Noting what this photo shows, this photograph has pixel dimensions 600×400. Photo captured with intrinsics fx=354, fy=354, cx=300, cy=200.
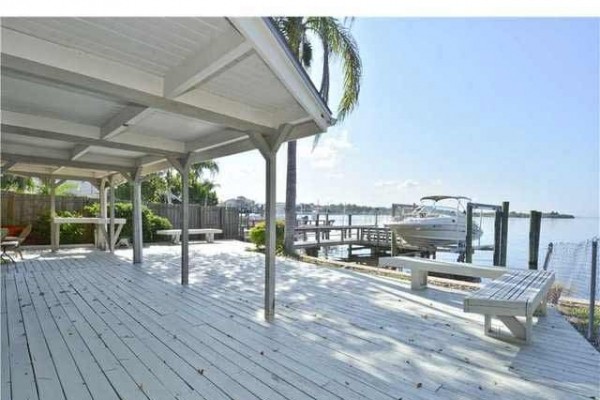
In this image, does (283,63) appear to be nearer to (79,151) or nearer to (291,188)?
(79,151)

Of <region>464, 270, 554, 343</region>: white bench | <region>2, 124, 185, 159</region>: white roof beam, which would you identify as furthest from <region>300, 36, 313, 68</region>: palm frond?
<region>464, 270, 554, 343</region>: white bench

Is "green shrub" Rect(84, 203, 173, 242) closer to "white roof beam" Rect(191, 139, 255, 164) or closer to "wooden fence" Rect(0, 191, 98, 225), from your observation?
"wooden fence" Rect(0, 191, 98, 225)

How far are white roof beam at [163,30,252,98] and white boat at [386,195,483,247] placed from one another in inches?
494

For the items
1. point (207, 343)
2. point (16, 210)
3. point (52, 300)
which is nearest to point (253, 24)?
point (207, 343)

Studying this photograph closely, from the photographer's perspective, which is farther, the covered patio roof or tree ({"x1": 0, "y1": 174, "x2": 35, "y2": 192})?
tree ({"x1": 0, "y1": 174, "x2": 35, "y2": 192})

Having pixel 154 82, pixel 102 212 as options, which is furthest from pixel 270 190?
pixel 102 212

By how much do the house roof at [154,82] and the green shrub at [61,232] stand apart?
727 centimetres

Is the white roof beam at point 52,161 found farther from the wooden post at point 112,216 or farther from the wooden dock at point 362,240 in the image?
the wooden dock at point 362,240

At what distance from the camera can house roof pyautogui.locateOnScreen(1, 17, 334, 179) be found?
2.37m

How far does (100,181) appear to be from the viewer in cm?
1059

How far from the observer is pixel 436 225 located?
14.2 meters

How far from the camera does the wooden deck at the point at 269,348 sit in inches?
98.2

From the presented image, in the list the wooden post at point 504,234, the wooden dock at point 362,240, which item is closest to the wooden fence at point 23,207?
the wooden dock at point 362,240

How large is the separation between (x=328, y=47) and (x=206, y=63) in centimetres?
761
